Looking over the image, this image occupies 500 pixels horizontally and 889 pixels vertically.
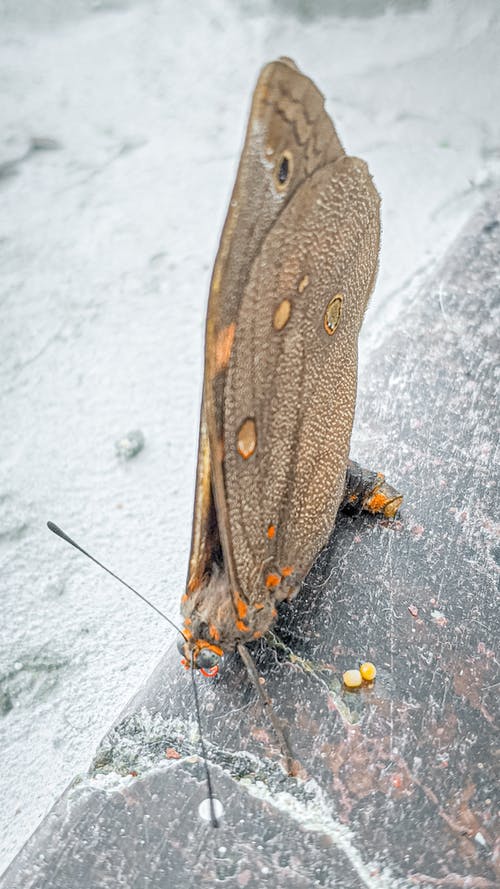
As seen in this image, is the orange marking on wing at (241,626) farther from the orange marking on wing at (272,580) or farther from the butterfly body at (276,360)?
the orange marking on wing at (272,580)

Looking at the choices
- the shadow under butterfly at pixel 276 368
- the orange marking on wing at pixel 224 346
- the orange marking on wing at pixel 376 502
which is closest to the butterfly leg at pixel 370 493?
the orange marking on wing at pixel 376 502

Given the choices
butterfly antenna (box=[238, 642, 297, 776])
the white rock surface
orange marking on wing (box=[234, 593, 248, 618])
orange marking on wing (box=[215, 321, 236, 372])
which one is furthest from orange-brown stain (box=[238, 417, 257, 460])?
the white rock surface

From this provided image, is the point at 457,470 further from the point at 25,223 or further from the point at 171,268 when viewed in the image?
the point at 25,223

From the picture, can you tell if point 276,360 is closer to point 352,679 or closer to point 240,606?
point 240,606

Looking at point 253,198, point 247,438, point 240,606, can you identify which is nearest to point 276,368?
point 247,438

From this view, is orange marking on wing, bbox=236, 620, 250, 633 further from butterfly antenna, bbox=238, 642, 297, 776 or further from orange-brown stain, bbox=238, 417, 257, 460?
orange-brown stain, bbox=238, 417, 257, 460
